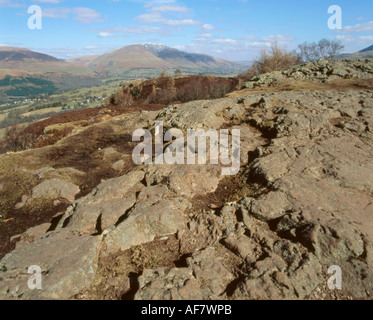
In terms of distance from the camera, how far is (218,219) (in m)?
4.69

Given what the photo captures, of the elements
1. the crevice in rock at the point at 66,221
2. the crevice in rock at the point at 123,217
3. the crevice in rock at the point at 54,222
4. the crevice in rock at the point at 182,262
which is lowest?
the crevice in rock at the point at 54,222

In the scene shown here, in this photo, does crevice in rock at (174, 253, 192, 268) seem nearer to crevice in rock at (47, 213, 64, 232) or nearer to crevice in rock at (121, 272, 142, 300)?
crevice in rock at (121, 272, 142, 300)

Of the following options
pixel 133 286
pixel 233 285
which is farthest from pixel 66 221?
pixel 233 285

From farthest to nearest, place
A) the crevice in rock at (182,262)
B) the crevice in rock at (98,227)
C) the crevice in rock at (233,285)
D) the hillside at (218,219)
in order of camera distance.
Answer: the crevice in rock at (98,227) → the crevice in rock at (182,262) → the hillside at (218,219) → the crevice in rock at (233,285)

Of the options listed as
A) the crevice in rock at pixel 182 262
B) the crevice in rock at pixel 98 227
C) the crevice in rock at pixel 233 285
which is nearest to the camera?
the crevice in rock at pixel 233 285

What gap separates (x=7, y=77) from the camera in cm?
16988

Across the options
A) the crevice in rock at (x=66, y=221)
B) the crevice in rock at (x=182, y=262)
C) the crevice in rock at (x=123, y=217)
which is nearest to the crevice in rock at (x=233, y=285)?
the crevice in rock at (x=182, y=262)

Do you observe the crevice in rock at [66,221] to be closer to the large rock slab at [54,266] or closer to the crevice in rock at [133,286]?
the large rock slab at [54,266]

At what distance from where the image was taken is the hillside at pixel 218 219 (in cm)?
350

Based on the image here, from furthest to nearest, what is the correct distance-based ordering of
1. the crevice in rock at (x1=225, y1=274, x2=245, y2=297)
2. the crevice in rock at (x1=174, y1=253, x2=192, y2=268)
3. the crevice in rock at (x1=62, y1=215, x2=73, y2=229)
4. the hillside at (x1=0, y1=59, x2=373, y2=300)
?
the crevice in rock at (x1=62, y1=215, x2=73, y2=229)
the crevice in rock at (x1=174, y1=253, x2=192, y2=268)
the hillside at (x1=0, y1=59, x2=373, y2=300)
the crevice in rock at (x1=225, y1=274, x2=245, y2=297)

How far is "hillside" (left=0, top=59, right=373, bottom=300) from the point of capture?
3.50m

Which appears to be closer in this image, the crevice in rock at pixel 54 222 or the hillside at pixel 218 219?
the hillside at pixel 218 219

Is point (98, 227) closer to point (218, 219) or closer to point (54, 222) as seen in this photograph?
point (54, 222)

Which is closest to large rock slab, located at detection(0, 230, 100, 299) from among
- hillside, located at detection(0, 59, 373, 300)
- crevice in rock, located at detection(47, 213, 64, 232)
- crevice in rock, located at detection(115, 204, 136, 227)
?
hillside, located at detection(0, 59, 373, 300)
